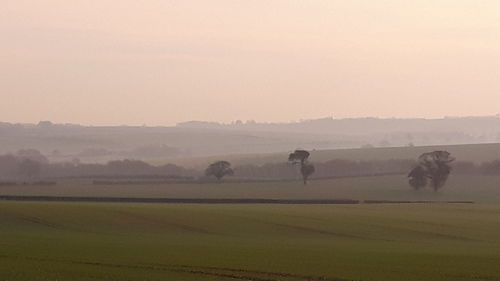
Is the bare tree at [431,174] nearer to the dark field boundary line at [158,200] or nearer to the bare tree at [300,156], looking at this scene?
the bare tree at [300,156]

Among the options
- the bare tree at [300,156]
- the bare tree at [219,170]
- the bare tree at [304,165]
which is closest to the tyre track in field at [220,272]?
the bare tree at [304,165]

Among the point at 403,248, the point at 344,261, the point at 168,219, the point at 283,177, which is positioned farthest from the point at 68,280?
the point at 283,177

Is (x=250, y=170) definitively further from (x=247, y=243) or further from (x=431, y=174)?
(x=247, y=243)

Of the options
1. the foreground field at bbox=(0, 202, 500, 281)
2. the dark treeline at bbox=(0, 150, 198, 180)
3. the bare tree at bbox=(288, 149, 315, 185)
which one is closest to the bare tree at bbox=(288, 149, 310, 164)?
the bare tree at bbox=(288, 149, 315, 185)

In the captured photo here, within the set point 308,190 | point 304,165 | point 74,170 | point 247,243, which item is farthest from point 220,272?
point 74,170

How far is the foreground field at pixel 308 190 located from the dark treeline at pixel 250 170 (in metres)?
8.79

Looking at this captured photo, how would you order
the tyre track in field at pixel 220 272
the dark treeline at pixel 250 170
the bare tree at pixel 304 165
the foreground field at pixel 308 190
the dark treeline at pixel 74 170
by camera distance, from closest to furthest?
1. the tyre track in field at pixel 220 272
2. the foreground field at pixel 308 190
3. the bare tree at pixel 304 165
4. the dark treeline at pixel 250 170
5. the dark treeline at pixel 74 170

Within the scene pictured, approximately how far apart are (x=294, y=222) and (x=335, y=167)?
3257 inches

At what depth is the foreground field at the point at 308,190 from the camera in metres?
99.2

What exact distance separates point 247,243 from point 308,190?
59462 millimetres

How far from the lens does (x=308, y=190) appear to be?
110625 millimetres

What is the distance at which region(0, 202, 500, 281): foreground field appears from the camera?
3753cm

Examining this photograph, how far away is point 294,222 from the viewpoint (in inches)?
2494

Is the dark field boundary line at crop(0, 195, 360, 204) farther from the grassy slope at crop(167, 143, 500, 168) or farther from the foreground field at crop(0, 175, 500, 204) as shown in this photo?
the grassy slope at crop(167, 143, 500, 168)
